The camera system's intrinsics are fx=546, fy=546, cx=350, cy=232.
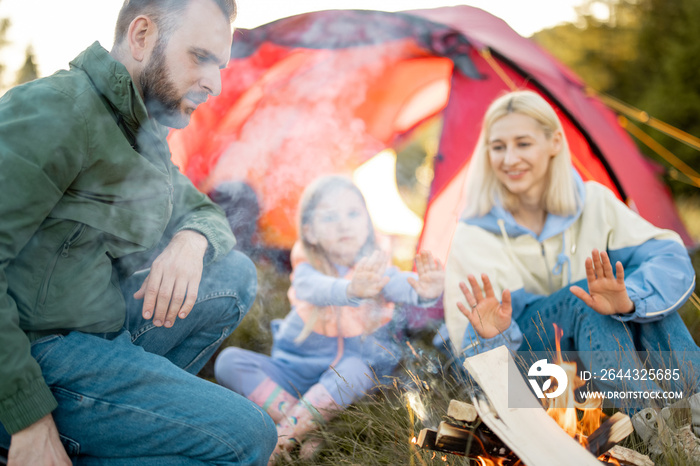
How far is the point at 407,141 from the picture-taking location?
3078 mm

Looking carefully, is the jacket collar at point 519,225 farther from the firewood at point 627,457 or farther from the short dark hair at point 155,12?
the short dark hair at point 155,12

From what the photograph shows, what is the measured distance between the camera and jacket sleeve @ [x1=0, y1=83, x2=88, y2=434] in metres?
0.97

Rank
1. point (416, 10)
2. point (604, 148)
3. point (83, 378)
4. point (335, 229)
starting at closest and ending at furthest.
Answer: point (83, 378) → point (335, 229) → point (604, 148) → point (416, 10)

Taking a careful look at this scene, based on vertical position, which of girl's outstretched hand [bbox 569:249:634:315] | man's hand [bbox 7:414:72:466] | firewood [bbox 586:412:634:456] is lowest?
man's hand [bbox 7:414:72:466]

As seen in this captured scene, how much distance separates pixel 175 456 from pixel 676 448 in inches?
43.5

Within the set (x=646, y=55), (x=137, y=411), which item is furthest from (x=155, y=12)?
(x=646, y=55)

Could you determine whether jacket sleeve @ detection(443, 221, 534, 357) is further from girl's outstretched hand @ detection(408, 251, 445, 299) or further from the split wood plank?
the split wood plank

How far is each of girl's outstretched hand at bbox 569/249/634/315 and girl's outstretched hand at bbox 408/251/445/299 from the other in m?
0.51

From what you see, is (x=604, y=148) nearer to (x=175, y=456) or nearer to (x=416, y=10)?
(x=416, y=10)

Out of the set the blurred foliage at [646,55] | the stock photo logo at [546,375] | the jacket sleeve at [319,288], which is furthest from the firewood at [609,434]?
the blurred foliage at [646,55]

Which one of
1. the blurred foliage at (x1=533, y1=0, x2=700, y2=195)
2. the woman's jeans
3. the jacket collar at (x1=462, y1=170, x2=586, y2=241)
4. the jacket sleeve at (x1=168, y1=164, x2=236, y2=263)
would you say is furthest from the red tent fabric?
the blurred foliage at (x1=533, y1=0, x2=700, y2=195)

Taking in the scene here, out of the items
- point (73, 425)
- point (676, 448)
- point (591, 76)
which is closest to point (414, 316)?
point (676, 448)

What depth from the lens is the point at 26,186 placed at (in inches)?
39.8

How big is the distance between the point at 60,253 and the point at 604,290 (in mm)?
1403
